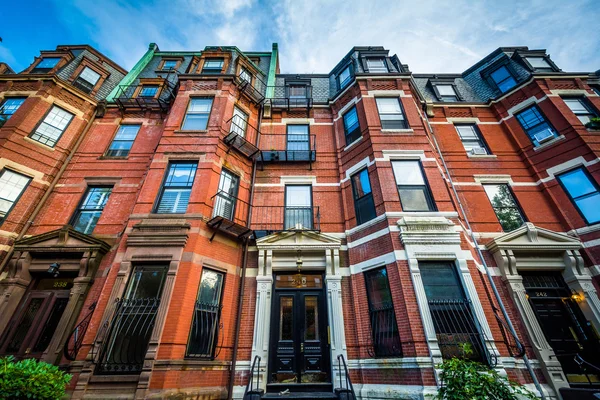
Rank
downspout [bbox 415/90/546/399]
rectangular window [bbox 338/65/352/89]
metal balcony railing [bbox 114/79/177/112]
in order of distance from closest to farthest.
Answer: downspout [bbox 415/90/546/399], metal balcony railing [bbox 114/79/177/112], rectangular window [bbox 338/65/352/89]

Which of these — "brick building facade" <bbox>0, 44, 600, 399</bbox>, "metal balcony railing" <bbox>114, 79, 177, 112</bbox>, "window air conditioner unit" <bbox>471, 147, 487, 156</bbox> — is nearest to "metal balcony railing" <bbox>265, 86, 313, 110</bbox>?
"brick building facade" <bbox>0, 44, 600, 399</bbox>

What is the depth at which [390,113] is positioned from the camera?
1094cm

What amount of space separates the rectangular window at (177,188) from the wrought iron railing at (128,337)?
2.94m

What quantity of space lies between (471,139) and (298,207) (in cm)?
870

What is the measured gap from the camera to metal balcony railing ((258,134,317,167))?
10.9 metres

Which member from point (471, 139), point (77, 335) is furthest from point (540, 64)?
point (77, 335)

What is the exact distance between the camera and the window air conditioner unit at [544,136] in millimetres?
10401

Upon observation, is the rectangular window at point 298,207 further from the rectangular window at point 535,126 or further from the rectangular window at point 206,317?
the rectangular window at point 535,126

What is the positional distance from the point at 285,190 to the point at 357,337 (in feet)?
19.2

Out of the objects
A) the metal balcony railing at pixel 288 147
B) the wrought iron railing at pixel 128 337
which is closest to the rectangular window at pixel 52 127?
the wrought iron railing at pixel 128 337

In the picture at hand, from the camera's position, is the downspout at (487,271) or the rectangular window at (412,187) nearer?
the downspout at (487,271)

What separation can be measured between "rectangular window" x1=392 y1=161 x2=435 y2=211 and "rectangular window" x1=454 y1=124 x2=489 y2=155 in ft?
12.6

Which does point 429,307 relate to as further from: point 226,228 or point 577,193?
point 577,193

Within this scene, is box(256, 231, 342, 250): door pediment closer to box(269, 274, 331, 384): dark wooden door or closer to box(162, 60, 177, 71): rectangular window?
box(269, 274, 331, 384): dark wooden door
